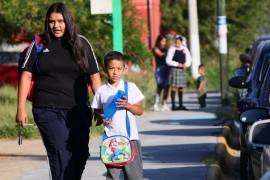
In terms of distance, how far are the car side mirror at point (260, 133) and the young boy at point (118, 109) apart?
1987mm

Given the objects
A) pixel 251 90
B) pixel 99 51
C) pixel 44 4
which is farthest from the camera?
pixel 99 51

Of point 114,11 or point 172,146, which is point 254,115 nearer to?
point 172,146

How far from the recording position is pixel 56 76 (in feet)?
30.2

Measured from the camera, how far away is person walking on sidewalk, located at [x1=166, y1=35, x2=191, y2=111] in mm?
25203

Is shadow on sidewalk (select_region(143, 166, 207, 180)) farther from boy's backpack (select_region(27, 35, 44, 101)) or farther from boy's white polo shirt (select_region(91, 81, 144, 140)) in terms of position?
boy's backpack (select_region(27, 35, 44, 101))

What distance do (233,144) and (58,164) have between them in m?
9.48

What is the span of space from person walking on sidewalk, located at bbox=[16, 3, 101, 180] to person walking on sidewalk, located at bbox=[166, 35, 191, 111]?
1590 cm

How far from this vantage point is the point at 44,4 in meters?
22.2

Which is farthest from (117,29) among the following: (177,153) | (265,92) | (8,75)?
(8,75)

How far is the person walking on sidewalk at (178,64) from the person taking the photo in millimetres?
25203

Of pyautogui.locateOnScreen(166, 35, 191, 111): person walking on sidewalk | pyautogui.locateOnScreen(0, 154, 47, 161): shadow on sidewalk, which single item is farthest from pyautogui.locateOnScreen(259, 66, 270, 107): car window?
pyautogui.locateOnScreen(166, 35, 191, 111): person walking on sidewalk

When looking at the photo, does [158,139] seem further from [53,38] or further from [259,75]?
[53,38]

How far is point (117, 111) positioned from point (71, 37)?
77 cm

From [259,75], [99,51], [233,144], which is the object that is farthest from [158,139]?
[99,51]
